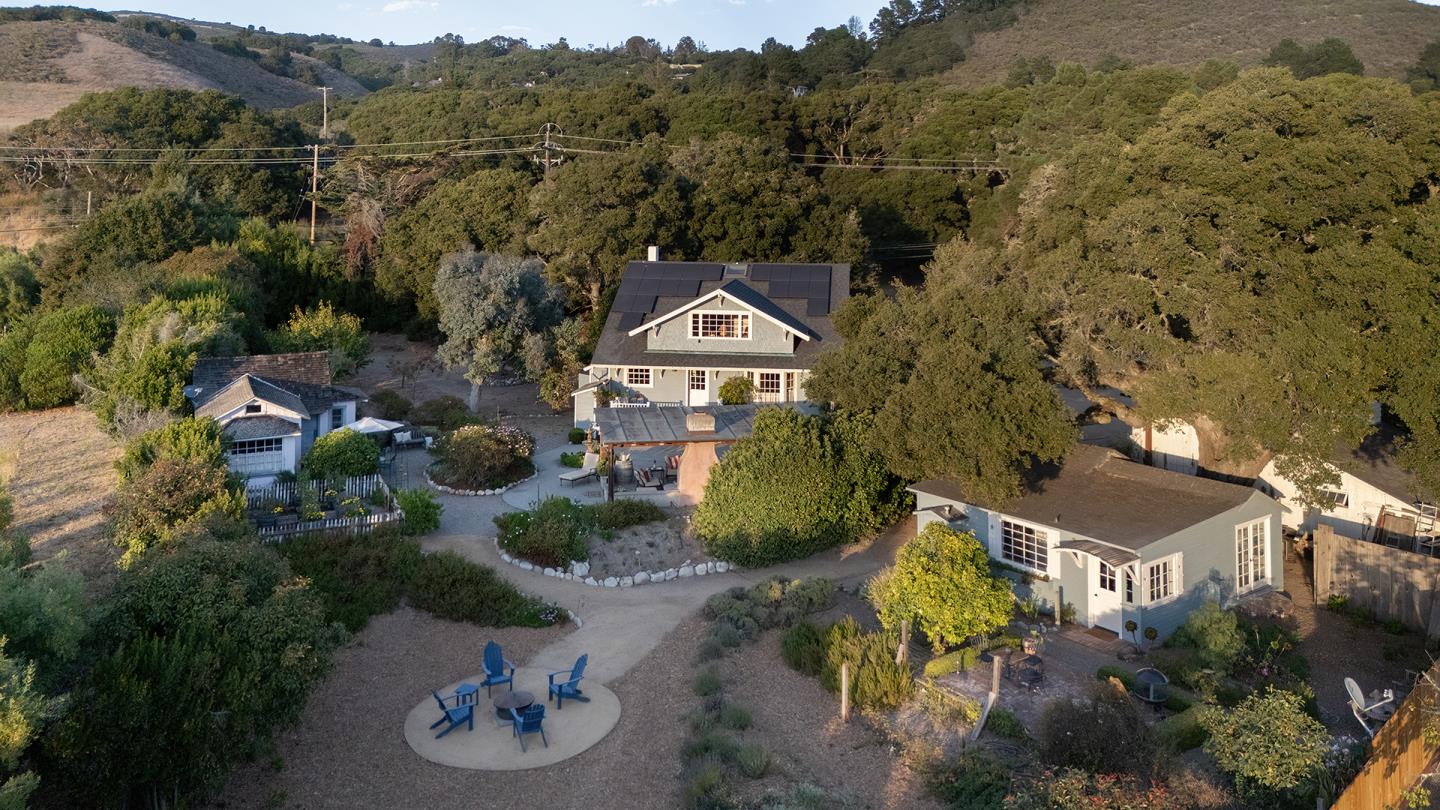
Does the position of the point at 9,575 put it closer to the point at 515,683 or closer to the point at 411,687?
the point at 411,687

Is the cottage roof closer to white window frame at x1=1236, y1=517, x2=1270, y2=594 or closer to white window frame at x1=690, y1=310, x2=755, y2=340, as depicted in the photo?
white window frame at x1=690, y1=310, x2=755, y2=340

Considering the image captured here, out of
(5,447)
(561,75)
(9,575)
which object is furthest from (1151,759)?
(561,75)

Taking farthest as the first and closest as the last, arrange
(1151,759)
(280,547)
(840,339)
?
(840,339) < (280,547) < (1151,759)

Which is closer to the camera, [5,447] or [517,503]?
[517,503]

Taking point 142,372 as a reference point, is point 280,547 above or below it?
below

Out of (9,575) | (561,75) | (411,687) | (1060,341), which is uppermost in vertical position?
(561,75)

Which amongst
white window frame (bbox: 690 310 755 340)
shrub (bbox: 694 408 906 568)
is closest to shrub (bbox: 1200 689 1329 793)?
shrub (bbox: 694 408 906 568)

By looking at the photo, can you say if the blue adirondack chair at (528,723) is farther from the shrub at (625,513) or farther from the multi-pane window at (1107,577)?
the multi-pane window at (1107,577)
